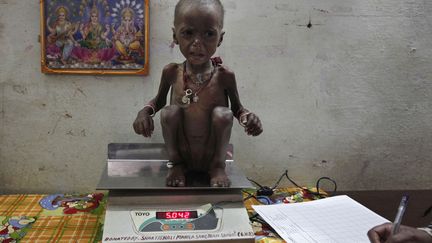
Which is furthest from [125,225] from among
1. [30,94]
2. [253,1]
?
[253,1]

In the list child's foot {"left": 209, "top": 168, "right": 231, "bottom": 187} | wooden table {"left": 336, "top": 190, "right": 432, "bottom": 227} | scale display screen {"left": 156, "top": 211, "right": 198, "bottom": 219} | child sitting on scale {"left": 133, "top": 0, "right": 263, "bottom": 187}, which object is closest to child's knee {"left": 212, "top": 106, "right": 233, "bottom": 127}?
child sitting on scale {"left": 133, "top": 0, "right": 263, "bottom": 187}

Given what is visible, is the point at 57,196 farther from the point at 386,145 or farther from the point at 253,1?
the point at 386,145

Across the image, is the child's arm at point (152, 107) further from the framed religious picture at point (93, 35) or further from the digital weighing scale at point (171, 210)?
the framed religious picture at point (93, 35)

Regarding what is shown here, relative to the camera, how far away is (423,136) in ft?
4.94

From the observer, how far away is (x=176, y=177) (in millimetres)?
943

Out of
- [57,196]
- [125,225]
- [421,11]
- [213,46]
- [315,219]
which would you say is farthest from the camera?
[421,11]

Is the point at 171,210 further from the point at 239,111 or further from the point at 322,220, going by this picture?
the point at 322,220

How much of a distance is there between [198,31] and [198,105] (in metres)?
0.19

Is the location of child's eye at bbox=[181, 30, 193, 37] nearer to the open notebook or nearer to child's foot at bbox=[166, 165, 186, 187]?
child's foot at bbox=[166, 165, 186, 187]

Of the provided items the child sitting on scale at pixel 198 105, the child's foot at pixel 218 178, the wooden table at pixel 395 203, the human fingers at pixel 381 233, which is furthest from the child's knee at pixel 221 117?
the wooden table at pixel 395 203

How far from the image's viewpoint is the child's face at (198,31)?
895 millimetres

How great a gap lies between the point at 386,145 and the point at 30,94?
134 cm

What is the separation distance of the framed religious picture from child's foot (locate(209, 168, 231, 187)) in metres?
0.52

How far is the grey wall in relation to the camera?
131 cm
